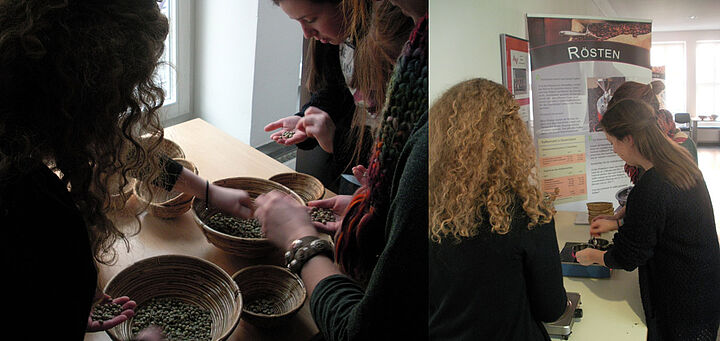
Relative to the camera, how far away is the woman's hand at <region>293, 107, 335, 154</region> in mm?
1021

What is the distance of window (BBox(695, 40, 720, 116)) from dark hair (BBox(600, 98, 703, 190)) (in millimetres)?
35

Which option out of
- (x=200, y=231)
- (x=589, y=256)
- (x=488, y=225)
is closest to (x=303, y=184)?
(x=200, y=231)

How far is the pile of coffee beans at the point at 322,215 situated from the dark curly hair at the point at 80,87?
0.31m

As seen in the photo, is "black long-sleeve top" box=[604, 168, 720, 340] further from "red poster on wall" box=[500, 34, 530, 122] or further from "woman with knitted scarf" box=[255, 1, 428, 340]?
"woman with knitted scarf" box=[255, 1, 428, 340]

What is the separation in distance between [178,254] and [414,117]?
49cm

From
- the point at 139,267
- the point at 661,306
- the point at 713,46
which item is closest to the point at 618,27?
the point at 713,46

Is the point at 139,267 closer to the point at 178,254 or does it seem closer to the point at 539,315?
the point at 178,254

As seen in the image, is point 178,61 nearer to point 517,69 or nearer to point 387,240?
point 387,240

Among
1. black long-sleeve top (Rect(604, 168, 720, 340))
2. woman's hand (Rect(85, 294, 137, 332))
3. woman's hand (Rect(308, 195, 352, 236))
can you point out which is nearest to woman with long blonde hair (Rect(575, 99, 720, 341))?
black long-sleeve top (Rect(604, 168, 720, 340))

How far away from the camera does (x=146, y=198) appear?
42.4 inches

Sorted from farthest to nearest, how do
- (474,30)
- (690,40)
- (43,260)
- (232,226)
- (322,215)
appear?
1. (232,226)
2. (322,215)
3. (43,260)
4. (474,30)
5. (690,40)

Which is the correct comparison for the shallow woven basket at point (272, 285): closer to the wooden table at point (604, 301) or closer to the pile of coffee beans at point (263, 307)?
the pile of coffee beans at point (263, 307)

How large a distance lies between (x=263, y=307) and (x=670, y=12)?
807 millimetres

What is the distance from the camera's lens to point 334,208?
0.99 meters
